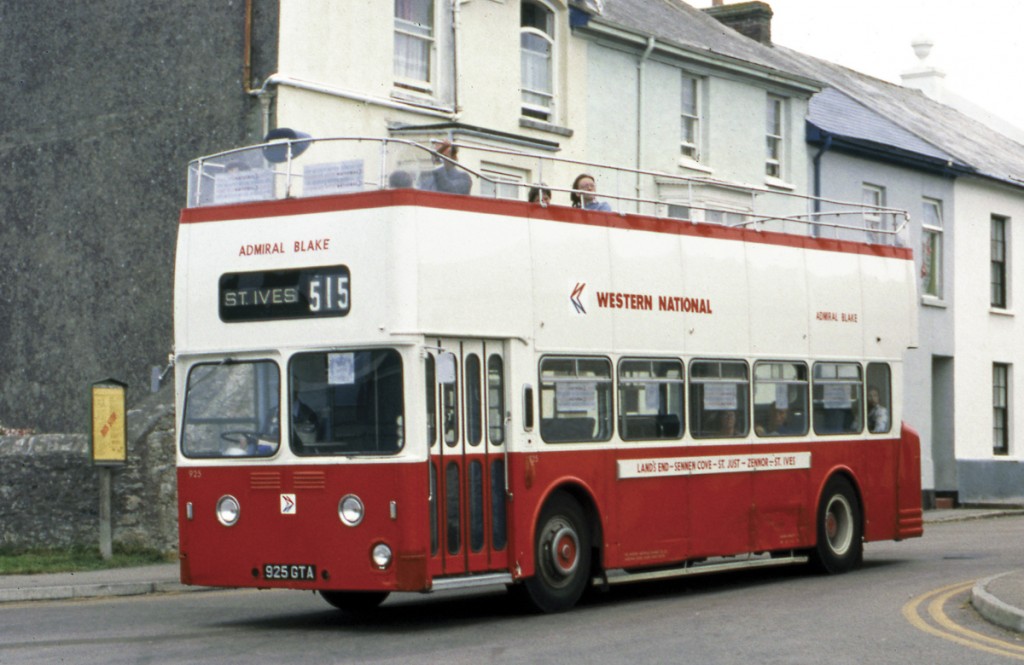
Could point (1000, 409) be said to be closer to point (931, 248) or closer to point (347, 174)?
point (931, 248)

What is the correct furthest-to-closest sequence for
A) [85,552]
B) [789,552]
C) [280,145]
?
[85,552] → [789,552] → [280,145]

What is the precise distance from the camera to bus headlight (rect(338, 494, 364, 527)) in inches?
527

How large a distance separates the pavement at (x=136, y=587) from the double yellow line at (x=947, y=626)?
0.33 meters

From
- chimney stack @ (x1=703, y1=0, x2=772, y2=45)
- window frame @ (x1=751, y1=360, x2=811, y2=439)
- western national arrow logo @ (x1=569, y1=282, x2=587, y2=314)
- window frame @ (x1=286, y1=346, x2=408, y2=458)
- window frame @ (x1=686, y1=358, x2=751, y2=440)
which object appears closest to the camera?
window frame @ (x1=286, y1=346, x2=408, y2=458)

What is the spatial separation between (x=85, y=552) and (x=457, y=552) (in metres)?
8.07

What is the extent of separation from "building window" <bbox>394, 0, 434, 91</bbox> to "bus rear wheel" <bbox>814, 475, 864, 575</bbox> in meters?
9.02

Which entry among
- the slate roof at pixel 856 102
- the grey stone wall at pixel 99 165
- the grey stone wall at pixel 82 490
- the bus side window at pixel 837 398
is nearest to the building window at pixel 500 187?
the bus side window at pixel 837 398

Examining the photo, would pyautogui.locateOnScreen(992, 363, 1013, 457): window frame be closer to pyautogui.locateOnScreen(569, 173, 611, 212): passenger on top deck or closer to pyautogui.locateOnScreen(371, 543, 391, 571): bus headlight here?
pyautogui.locateOnScreen(569, 173, 611, 212): passenger on top deck

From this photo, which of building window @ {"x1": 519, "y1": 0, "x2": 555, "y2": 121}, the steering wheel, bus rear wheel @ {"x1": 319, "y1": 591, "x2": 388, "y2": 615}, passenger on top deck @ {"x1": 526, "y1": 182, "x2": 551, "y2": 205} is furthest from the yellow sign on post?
building window @ {"x1": 519, "y1": 0, "x2": 555, "y2": 121}

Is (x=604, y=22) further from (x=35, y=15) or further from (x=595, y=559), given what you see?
(x=595, y=559)

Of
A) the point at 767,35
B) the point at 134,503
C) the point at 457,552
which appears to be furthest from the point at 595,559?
the point at 767,35

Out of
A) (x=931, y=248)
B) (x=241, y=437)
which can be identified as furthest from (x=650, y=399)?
(x=931, y=248)

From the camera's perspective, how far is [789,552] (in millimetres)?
18312

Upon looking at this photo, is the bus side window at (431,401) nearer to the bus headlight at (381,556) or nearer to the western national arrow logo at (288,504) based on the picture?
the bus headlight at (381,556)
